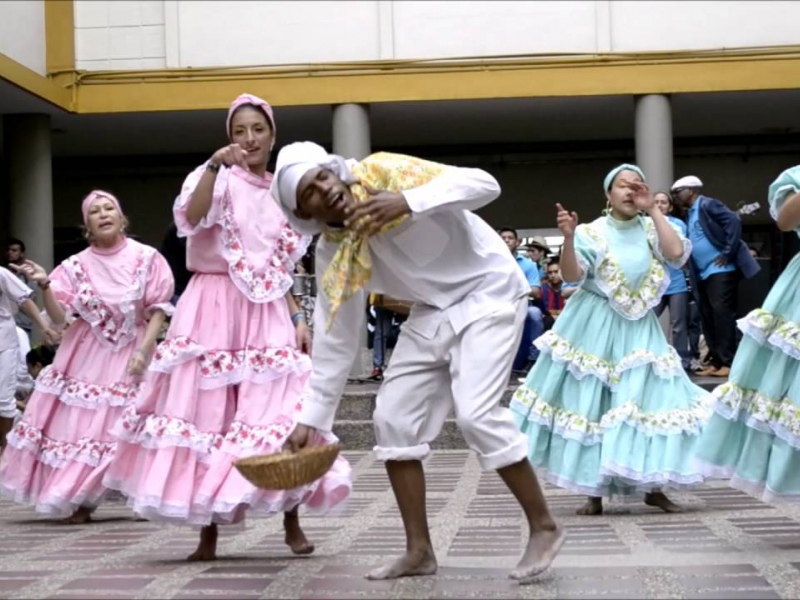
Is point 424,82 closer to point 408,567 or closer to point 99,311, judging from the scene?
point 99,311

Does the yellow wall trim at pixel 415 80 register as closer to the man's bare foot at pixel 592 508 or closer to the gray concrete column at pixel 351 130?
the gray concrete column at pixel 351 130

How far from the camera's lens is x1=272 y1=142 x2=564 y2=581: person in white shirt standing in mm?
5117

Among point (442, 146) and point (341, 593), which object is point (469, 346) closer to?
point (341, 593)

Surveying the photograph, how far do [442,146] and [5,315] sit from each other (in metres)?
12.8

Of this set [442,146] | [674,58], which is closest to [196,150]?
[442,146]

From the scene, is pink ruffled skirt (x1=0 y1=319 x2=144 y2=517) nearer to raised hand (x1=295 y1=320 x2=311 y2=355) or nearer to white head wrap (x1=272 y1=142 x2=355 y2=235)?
raised hand (x1=295 y1=320 x2=311 y2=355)

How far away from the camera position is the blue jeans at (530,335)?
49.5 feet

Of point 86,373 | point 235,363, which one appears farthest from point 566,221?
point 86,373

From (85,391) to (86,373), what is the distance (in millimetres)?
104

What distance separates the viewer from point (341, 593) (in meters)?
5.17

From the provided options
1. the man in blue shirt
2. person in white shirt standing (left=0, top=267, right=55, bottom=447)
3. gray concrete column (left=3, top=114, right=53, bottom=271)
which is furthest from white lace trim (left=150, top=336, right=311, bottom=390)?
gray concrete column (left=3, top=114, right=53, bottom=271)

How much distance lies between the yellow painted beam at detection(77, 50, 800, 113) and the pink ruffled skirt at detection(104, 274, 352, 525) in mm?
12045

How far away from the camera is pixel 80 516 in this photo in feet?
28.2

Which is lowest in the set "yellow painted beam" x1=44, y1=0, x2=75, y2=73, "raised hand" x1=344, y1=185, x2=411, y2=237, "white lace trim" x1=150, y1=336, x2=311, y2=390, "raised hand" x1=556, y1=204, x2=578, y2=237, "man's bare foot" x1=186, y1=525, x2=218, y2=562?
"man's bare foot" x1=186, y1=525, x2=218, y2=562
